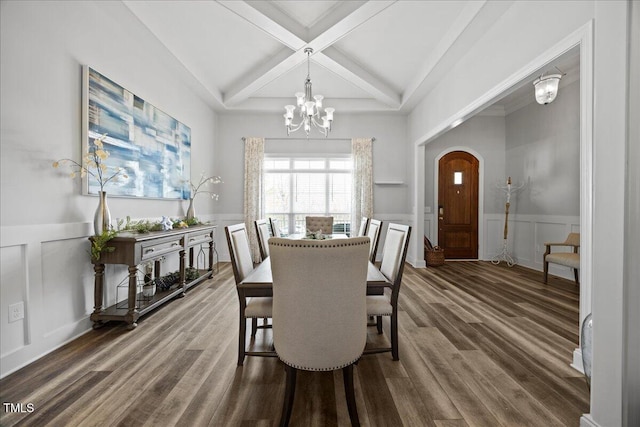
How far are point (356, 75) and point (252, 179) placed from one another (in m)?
2.80

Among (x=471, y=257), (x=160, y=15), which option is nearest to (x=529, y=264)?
(x=471, y=257)

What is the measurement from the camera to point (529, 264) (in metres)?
5.33

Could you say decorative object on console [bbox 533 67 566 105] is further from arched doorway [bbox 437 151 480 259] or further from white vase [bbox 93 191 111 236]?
white vase [bbox 93 191 111 236]

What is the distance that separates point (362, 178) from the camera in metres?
5.93

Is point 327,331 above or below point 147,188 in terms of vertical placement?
below

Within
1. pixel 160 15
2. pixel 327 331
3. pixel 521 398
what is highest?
pixel 160 15

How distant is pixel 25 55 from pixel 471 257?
702 cm

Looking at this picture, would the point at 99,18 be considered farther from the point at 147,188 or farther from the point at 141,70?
the point at 147,188

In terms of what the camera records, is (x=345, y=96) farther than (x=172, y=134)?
Yes

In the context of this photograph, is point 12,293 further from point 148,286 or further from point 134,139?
point 134,139

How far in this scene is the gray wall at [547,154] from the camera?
14.5 feet

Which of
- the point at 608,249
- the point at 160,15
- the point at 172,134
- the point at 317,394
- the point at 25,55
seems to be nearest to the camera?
the point at 608,249

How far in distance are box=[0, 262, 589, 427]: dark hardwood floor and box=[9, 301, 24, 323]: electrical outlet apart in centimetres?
35

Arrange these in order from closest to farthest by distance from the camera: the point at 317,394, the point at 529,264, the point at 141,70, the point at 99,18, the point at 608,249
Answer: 1. the point at 608,249
2. the point at 317,394
3. the point at 99,18
4. the point at 141,70
5. the point at 529,264
